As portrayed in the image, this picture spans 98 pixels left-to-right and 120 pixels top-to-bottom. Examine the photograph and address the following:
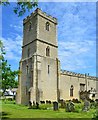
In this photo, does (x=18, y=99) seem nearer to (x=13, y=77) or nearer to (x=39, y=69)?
(x=39, y=69)

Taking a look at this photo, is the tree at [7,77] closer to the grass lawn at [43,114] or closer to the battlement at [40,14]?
the grass lawn at [43,114]

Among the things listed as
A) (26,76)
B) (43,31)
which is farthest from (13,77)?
(43,31)

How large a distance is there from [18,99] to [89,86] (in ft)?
62.9

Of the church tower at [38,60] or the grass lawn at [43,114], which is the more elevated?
the church tower at [38,60]

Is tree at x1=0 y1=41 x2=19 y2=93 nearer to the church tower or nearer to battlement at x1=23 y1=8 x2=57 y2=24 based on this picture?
the church tower

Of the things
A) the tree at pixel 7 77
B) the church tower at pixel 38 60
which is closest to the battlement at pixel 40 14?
the church tower at pixel 38 60

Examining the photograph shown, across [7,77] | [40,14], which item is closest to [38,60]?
[40,14]

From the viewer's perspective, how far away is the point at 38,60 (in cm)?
3594

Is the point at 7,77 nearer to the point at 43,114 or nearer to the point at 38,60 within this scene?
the point at 43,114

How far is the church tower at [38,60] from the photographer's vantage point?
35.1 meters

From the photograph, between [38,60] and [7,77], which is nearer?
[7,77]

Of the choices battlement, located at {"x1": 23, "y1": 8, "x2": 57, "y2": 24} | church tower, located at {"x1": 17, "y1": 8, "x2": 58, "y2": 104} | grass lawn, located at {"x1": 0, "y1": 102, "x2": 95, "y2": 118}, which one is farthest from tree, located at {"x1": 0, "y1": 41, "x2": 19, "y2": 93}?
battlement, located at {"x1": 23, "y1": 8, "x2": 57, "y2": 24}

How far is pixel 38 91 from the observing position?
112 feet

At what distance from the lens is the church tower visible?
115ft
